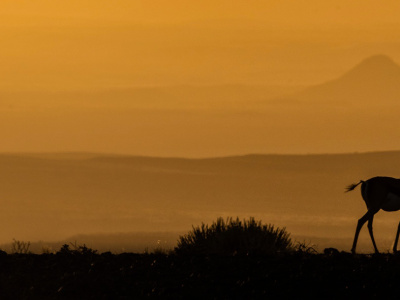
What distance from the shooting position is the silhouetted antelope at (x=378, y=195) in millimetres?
22266

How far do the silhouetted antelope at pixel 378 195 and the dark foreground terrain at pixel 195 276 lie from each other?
11.2ft

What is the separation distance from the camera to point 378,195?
22344mm

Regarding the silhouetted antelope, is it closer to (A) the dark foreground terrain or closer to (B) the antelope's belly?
(B) the antelope's belly

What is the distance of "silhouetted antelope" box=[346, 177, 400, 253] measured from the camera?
73.0 ft

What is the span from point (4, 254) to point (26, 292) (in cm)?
302

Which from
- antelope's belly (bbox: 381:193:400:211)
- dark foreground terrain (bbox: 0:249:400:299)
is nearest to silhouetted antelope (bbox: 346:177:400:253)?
antelope's belly (bbox: 381:193:400:211)

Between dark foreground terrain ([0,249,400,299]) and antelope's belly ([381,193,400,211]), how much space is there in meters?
3.38

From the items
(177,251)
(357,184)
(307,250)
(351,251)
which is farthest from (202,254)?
(357,184)

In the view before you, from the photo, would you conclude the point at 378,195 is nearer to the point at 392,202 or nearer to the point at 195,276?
the point at 392,202

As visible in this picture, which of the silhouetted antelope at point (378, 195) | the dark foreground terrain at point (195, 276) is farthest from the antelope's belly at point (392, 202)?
the dark foreground terrain at point (195, 276)

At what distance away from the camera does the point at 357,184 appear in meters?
22.7

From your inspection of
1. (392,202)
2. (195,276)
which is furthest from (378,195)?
(195,276)

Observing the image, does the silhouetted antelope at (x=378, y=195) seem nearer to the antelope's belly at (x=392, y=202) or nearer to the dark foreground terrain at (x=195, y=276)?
the antelope's belly at (x=392, y=202)

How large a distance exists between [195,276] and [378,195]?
6.56 meters
